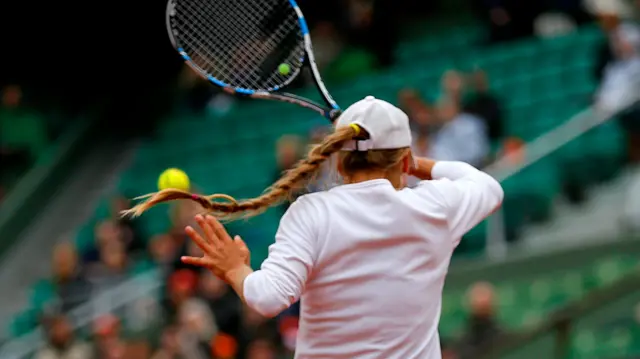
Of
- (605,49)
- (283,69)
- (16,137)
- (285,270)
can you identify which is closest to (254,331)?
(605,49)

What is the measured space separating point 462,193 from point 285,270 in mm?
627

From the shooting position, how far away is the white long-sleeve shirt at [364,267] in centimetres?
310

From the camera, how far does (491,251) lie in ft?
28.8

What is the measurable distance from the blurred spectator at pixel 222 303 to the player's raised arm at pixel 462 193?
4.88 meters

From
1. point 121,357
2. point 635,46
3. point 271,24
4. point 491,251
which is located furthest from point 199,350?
point 271,24

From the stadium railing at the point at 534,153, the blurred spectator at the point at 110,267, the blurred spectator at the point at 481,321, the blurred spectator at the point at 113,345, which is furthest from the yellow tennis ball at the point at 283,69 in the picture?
the blurred spectator at the point at 110,267

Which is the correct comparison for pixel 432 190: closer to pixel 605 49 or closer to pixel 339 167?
pixel 339 167

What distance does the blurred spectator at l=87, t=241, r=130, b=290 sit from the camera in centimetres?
1042

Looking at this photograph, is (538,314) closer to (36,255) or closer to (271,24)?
(271,24)

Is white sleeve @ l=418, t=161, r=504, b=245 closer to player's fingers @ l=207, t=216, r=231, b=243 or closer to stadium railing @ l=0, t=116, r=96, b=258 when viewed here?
player's fingers @ l=207, t=216, r=231, b=243

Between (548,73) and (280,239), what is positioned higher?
(280,239)

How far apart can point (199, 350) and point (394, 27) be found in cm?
615

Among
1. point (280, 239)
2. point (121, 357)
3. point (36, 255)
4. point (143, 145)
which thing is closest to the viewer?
point (280, 239)

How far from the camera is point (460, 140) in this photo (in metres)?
9.06
